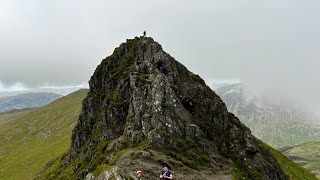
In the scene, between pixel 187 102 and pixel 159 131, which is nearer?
pixel 159 131

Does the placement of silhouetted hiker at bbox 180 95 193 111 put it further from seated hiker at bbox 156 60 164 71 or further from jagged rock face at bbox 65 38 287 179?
seated hiker at bbox 156 60 164 71

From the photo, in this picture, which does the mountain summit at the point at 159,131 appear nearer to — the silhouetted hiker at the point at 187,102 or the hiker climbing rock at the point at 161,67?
the silhouetted hiker at the point at 187,102

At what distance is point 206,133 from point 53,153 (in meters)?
136

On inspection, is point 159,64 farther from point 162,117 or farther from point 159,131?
point 159,131

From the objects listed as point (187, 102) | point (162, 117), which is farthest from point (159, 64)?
point (162, 117)

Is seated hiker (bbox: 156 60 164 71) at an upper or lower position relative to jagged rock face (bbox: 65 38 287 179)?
upper

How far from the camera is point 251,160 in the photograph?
198ft

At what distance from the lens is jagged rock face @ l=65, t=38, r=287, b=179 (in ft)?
183

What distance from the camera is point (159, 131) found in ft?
177

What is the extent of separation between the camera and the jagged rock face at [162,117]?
183ft

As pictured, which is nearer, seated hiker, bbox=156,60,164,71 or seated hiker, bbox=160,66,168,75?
seated hiker, bbox=160,66,168,75

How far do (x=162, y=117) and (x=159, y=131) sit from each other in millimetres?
3226

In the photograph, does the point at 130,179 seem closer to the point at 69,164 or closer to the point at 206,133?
the point at 206,133

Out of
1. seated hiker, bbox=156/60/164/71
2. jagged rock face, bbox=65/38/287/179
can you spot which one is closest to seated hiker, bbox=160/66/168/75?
jagged rock face, bbox=65/38/287/179
